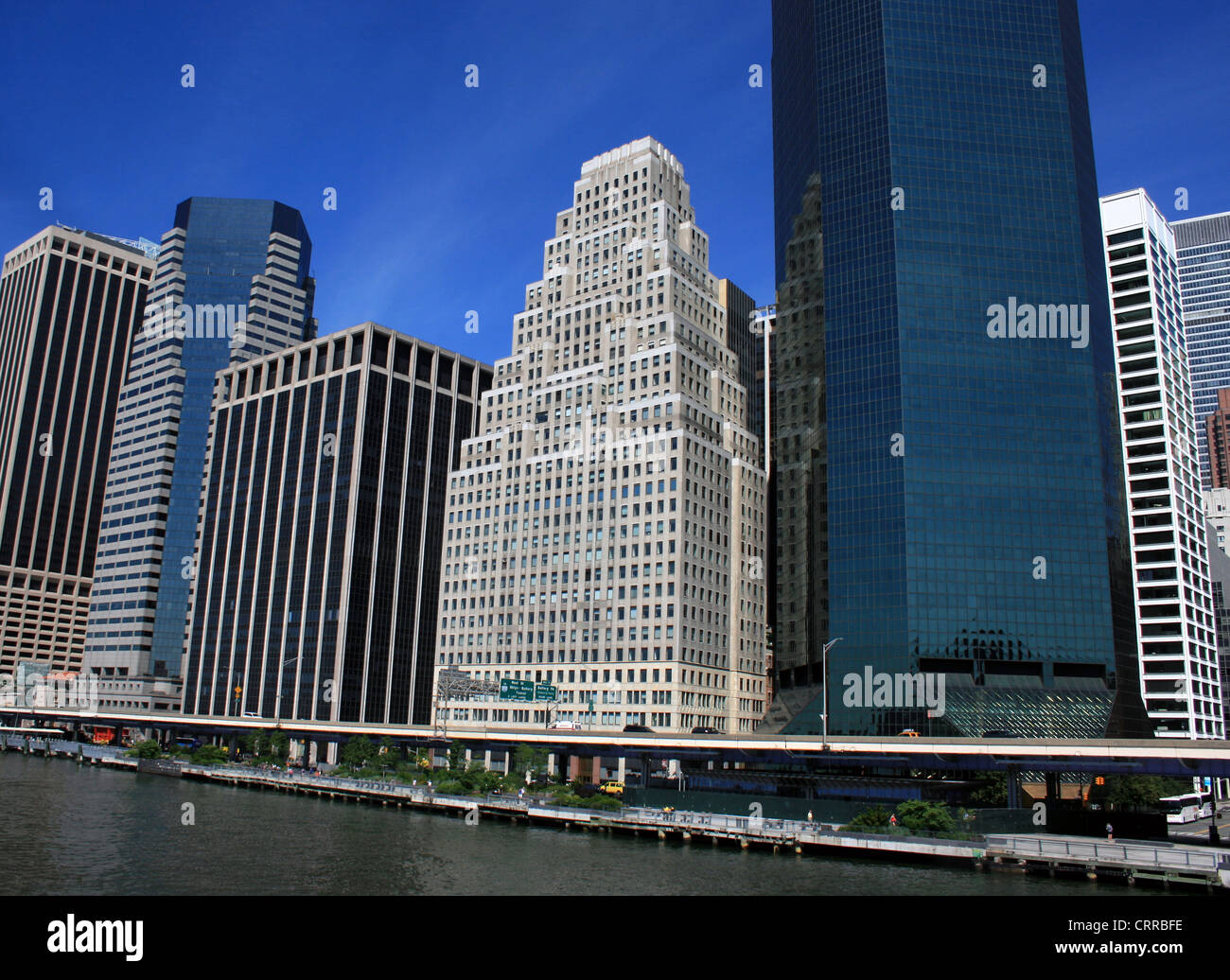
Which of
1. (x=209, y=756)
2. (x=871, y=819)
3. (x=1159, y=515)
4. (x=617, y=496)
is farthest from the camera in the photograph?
(x=1159, y=515)

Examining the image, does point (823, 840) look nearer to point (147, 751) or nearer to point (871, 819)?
point (871, 819)

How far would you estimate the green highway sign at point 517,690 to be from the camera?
145750 millimetres

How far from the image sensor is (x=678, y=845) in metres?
90.2

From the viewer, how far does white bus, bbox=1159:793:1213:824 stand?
433 ft

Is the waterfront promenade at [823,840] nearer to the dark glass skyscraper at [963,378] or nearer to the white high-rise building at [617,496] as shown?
the white high-rise building at [617,496]

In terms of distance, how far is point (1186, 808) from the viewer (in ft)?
463

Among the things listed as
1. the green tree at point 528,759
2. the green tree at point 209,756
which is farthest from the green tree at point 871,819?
the green tree at point 209,756

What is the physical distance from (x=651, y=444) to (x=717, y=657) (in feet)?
121

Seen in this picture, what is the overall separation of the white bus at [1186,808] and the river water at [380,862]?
7267cm

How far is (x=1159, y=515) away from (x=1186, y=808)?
62988 mm

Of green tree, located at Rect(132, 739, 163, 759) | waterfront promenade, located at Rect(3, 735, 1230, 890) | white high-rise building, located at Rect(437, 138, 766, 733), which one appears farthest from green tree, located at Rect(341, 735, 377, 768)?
green tree, located at Rect(132, 739, 163, 759)

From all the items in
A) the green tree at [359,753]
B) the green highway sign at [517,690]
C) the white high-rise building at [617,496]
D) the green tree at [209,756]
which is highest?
the white high-rise building at [617,496]

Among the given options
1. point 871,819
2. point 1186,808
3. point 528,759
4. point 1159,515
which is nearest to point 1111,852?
point 871,819

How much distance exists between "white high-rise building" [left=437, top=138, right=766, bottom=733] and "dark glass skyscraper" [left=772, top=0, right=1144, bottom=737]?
48.9 feet
